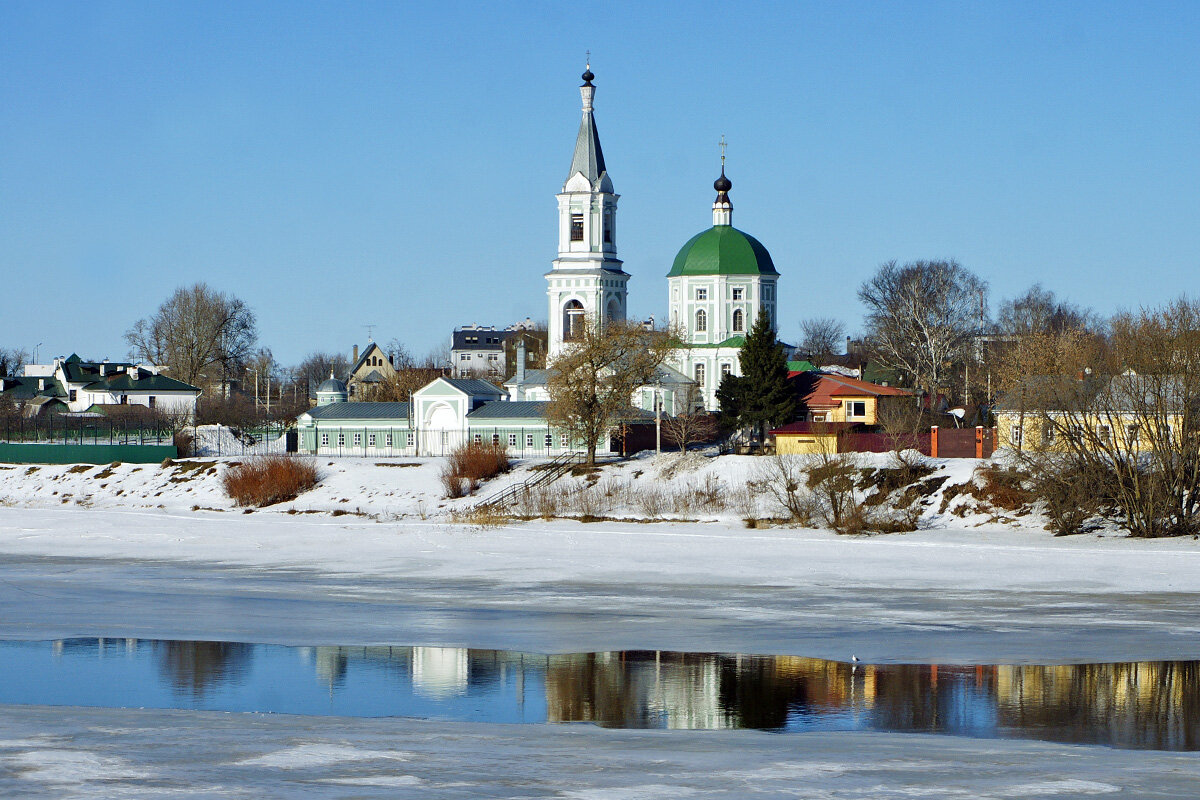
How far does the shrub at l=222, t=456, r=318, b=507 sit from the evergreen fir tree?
747 inches

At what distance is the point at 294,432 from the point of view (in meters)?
65.5

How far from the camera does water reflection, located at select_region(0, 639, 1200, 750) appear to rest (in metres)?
15.8

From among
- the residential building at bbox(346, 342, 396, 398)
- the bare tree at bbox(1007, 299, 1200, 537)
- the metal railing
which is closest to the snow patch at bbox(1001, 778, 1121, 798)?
the bare tree at bbox(1007, 299, 1200, 537)

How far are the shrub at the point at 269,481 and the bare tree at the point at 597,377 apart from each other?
9.72 metres

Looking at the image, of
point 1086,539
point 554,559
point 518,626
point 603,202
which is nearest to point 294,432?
point 603,202

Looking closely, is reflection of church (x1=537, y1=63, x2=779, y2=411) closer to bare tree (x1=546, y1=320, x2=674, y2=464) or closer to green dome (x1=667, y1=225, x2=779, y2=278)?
green dome (x1=667, y1=225, x2=779, y2=278)

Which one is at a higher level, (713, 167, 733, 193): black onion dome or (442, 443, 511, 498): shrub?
(713, 167, 733, 193): black onion dome

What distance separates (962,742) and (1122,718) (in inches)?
102

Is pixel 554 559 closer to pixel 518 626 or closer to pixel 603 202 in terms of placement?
pixel 518 626

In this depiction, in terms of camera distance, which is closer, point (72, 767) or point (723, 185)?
point (72, 767)

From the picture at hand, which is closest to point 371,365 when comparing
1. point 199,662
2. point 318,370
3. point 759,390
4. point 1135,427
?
point 318,370

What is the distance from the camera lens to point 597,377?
Answer: 2106 inches

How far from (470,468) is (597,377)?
6.46 m

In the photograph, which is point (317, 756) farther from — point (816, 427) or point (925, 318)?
point (925, 318)
